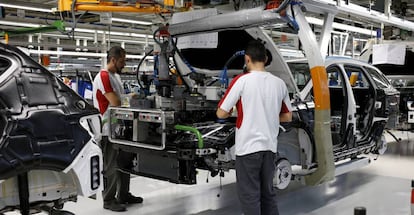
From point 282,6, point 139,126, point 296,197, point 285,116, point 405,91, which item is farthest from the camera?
point 405,91

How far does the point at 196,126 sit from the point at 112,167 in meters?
1.17

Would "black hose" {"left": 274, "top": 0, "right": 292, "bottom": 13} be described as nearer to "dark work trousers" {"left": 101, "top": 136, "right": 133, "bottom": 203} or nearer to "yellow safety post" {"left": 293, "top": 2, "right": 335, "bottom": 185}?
"yellow safety post" {"left": 293, "top": 2, "right": 335, "bottom": 185}

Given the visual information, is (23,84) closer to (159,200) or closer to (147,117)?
(147,117)

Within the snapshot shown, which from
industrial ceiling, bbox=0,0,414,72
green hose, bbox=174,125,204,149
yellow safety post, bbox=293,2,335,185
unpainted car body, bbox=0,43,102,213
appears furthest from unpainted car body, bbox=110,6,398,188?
Answer: unpainted car body, bbox=0,43,102,213

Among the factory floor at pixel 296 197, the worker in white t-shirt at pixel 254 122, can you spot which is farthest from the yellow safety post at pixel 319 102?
the worker in white t-shirt at pixel 254 122

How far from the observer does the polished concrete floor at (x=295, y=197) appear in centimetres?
496

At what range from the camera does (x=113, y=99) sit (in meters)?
4.83

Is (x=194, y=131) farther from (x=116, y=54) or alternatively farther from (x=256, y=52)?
(x=116, y=54)

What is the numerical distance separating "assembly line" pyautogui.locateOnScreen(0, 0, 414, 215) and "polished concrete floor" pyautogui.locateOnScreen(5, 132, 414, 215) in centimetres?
2

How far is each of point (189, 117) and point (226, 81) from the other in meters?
0.58

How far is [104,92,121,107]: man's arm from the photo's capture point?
15.8 ft

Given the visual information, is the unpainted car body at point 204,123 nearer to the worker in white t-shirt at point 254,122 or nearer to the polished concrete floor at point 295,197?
the polished concrete floor at point 295,197

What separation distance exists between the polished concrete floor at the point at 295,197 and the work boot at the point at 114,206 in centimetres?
6

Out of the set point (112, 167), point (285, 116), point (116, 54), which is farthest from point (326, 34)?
point (112, 167)
